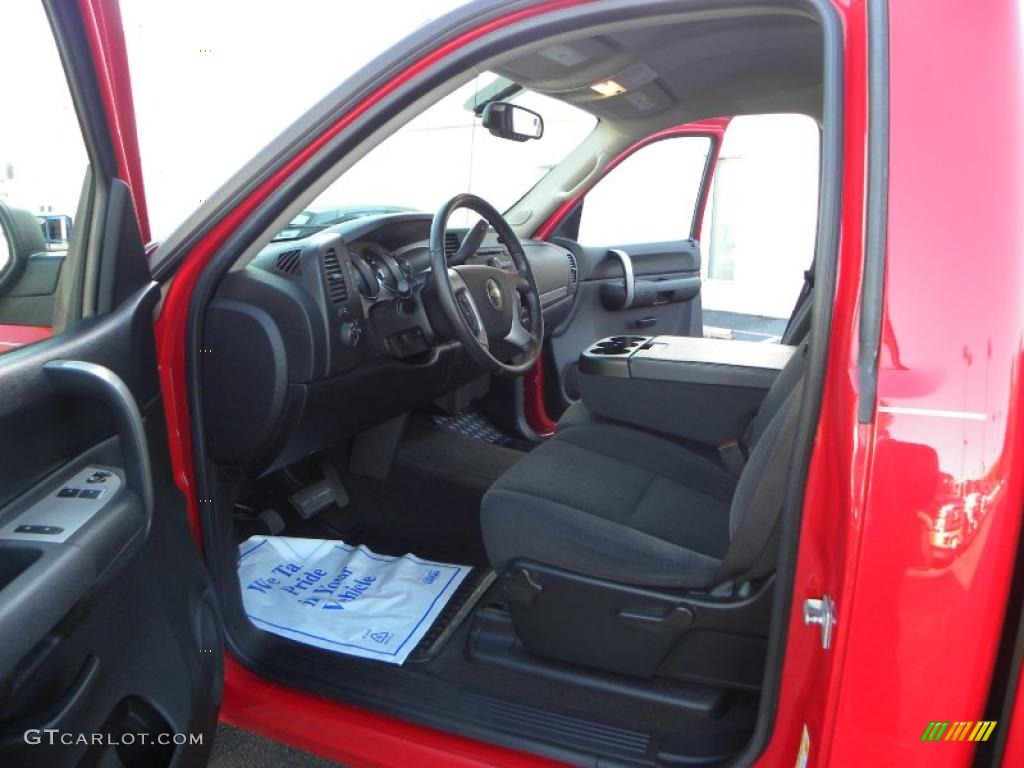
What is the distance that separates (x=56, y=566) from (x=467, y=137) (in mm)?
1570

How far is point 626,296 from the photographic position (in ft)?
10.7

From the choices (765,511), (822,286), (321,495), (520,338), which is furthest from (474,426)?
(822,286)

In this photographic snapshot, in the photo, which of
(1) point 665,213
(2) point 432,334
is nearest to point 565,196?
(1) point 665,213

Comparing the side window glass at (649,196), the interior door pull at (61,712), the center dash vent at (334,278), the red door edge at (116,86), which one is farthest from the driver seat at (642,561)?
the side window glass at (649,196)

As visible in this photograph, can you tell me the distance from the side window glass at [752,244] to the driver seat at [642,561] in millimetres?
3375

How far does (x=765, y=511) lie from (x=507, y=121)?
1.26m

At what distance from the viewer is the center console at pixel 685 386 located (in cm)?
207

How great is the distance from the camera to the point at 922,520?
0.84 meters

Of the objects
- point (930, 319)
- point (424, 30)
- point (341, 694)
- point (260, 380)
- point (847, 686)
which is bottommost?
point (341, 694)

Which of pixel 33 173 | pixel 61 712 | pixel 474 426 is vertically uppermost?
pixel 33 173

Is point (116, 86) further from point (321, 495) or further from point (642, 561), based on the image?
point (321, 495)

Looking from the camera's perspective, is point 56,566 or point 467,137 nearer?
point 56,566

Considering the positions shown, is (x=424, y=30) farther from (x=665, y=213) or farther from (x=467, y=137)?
(x=665, y=213)

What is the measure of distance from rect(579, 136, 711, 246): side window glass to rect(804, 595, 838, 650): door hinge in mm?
2269
